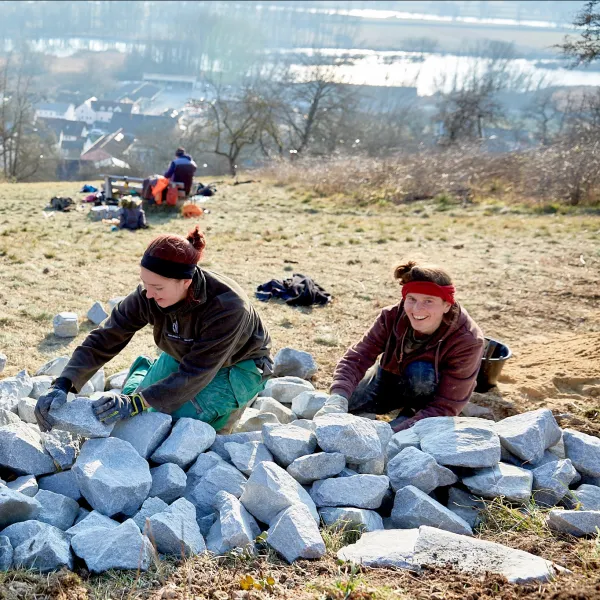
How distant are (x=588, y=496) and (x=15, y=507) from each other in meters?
2.53

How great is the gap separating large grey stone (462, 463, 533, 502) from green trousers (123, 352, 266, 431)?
4.02 ft

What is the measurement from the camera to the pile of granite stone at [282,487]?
99.1 inches

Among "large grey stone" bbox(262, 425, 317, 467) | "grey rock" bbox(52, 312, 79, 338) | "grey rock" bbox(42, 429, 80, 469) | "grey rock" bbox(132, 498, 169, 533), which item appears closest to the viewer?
"grey rock" bbox(132, 498, 169, 533)

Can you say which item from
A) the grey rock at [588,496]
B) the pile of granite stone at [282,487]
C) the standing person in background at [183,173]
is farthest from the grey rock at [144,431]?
the standing person in background at [183,173]

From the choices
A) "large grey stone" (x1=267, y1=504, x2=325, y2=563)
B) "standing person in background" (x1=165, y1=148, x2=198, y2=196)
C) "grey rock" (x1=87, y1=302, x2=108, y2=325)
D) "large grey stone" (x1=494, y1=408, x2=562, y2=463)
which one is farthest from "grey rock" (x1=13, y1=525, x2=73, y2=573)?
"standing person in background" (x1=165, y1=148, x2=198, y2=196)

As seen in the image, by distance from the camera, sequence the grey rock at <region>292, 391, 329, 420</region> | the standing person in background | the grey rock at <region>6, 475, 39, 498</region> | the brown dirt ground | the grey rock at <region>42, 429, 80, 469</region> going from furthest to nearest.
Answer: the standing person in background → the grey rock at <region>292, 391, 329, 420</region> → the grey rock at <region>42, 429, 80, 469</region> → the grey rock at <region>6, 475, 39, 498</region> → the brown dirt ground

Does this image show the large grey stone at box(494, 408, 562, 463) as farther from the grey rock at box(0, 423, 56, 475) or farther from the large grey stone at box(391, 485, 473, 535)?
the grey rock at box(0, 423, 56, 475)

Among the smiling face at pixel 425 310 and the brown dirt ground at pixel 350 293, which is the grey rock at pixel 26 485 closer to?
the brown dirt ground at pixel 350 293

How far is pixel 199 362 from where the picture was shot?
10.5 feet

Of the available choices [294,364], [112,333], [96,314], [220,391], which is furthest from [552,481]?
[96,314]

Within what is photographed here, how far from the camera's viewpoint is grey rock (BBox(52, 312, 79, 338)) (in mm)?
5281

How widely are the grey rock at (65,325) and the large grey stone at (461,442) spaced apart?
10.3 feet

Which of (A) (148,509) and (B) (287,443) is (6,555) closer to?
(A) (148,509)

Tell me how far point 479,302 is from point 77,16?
12391cm
